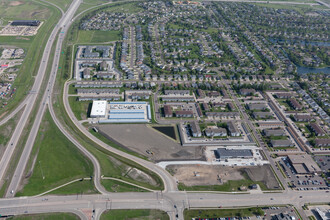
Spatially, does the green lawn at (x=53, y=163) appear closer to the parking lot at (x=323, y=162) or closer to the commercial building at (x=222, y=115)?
the commercial building at (x=222, y=115)

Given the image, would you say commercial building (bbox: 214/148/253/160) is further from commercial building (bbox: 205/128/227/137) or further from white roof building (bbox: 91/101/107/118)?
white roof building (bbox: 91/101/107/118)

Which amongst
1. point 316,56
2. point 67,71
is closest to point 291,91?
point 316,56

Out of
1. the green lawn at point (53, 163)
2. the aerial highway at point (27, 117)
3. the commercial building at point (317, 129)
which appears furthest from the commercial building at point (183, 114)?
the aerial highway at point (27, 117)

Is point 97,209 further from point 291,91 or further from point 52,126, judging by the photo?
point 291,91

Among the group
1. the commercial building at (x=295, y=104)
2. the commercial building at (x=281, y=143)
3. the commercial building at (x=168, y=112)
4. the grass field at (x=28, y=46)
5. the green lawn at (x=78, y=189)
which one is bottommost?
the commercial building at (x=281, y=143)

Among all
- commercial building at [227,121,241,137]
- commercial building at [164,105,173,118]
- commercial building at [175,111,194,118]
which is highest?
commercial building at [164,105,173,118]

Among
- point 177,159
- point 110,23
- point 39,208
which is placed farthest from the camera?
point 110,23

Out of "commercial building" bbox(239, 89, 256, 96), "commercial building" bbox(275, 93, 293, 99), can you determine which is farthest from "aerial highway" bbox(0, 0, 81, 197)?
"commercial building" bbox(275, 93, 293, 99)
